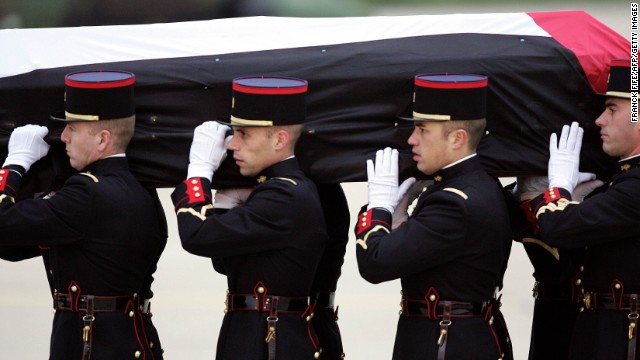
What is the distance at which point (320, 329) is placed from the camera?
216 inches

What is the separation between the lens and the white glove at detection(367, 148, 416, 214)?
193 inches

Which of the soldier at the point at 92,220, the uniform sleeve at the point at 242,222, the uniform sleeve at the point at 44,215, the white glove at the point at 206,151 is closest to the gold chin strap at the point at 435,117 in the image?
the uniform sleeve at the point at 242,222

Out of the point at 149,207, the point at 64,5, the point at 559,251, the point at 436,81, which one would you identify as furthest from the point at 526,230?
the point at 64,5

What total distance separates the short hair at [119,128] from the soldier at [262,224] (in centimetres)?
30

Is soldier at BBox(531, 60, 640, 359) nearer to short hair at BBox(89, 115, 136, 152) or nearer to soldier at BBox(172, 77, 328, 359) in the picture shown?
soldier at BBox(172, 77, 328, 359)

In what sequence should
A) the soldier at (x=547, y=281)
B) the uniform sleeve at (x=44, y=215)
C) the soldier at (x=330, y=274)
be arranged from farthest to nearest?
the soldier at (x=330, y=274) → the soldier at (x=547, y=281) → the uniform sleeve at (x=44, y=215)

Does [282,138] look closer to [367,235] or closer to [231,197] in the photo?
[231,197]

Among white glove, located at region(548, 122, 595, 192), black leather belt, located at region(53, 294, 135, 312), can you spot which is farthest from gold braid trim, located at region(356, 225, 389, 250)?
black leather belt, located at region(53, 294, 135, 312)

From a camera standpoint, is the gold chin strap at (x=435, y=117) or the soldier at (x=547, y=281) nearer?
the gold chin strap at (x=435, y=117)

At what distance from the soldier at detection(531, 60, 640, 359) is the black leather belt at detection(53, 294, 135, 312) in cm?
176

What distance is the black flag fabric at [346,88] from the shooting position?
16.8 feet

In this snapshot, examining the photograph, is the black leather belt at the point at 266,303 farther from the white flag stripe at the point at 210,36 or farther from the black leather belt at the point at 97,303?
the white flag stripe at the point at 210,36

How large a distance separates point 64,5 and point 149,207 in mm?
10606

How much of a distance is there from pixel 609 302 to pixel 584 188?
19.8 inches
